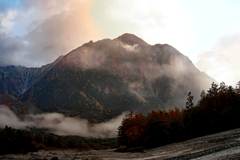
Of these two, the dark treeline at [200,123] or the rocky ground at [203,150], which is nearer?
the rocky ground at [203,150]

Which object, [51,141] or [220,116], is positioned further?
[51,141]

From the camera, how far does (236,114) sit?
75562 mm

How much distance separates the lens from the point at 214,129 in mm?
75938

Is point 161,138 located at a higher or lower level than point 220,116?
lower

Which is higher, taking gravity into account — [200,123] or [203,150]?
[200,123]

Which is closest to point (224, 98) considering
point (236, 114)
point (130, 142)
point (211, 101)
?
point (211, 101)

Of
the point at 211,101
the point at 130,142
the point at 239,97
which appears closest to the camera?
the point at 239,97

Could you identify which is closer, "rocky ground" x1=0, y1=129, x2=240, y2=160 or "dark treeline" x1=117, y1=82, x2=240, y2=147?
"rocky ground" x1=0, y1=129, x2=240, y2=160

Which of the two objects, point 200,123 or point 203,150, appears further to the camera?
point 200,123

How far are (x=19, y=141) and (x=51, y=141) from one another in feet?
168

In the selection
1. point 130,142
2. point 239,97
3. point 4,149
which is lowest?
point 130,142

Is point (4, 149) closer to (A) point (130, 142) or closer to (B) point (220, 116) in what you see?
(A) point (130, 142)

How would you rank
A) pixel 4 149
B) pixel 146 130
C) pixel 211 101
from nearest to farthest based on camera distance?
pixel 4 149 < pixel 211 101 < pixel 146 130

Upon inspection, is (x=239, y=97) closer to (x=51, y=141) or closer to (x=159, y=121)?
(x=159, y=121)
